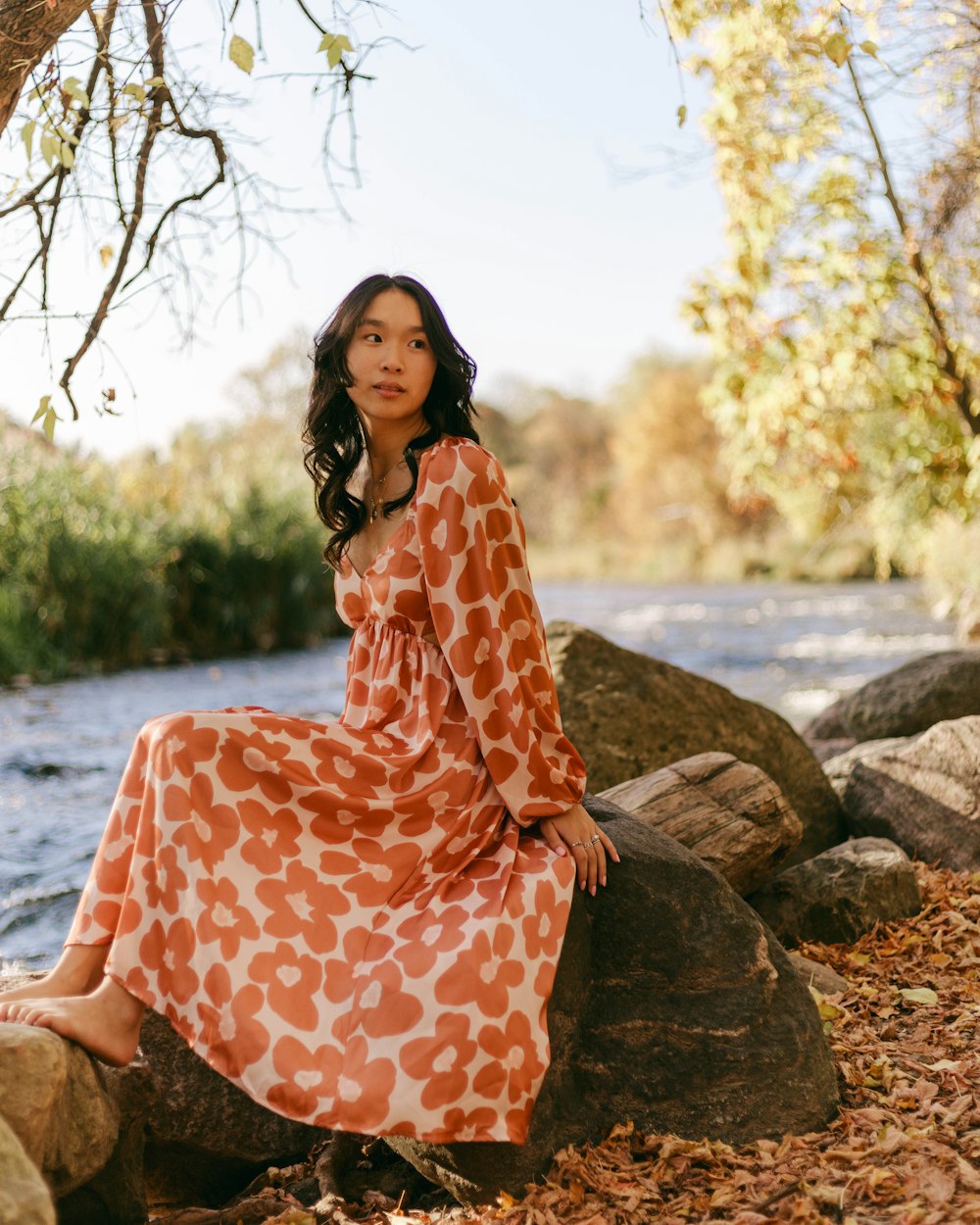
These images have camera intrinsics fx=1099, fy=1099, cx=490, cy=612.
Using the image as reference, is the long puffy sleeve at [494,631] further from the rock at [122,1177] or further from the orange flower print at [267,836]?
the rock at [122,1177]

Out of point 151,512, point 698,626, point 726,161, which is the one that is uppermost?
point 726,161

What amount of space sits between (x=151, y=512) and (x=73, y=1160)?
10.6 metres

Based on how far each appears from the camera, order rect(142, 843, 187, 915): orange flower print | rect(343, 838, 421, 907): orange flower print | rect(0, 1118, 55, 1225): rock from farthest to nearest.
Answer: rect(343, 838, 421, 907): orange flower print → rect(142, 843, 187, 915): orange flower print → rect(0, 1118, 55, 1225): rock

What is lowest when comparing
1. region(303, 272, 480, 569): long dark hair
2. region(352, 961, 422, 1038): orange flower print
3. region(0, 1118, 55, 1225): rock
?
region(0, 1118, 55, 1225): rock

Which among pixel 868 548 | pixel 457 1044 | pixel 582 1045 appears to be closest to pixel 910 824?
pixel 582 1045

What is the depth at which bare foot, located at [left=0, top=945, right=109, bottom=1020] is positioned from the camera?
2188mm

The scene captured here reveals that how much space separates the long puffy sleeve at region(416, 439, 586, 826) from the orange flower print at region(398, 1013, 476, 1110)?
50 cm

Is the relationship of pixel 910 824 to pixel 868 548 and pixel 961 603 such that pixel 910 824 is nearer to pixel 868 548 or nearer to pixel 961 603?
pixel 961 603

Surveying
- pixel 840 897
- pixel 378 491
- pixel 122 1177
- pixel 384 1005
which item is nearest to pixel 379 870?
pixel 384 1005

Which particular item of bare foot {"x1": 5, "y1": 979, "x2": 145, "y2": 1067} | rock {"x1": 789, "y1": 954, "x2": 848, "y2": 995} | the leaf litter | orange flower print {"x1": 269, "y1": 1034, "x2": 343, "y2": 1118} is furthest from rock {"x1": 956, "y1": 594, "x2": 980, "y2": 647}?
bare foot {"x1": 5, "y1": 979, "x2": 145, "y2": 1067}

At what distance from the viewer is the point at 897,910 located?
3.48 meters

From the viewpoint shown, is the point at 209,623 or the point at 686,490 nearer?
the point at 209,623

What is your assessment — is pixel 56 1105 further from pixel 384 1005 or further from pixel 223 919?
pixel 384 1005

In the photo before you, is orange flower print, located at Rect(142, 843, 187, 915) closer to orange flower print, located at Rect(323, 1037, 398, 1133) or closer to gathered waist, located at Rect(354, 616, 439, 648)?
orange flower print, located at Rect(323, 1037, 398, 1133)
